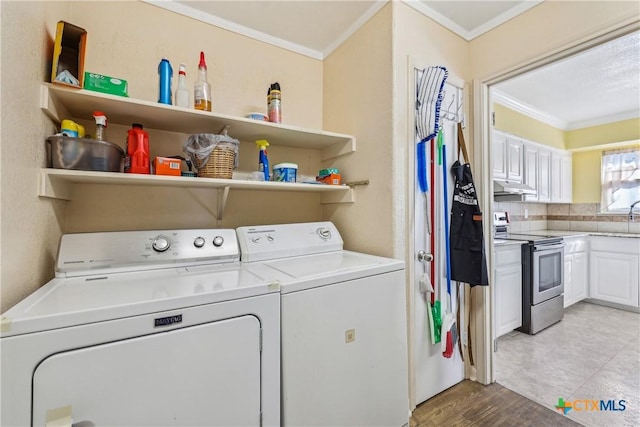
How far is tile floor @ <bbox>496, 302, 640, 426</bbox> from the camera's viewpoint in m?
1.76

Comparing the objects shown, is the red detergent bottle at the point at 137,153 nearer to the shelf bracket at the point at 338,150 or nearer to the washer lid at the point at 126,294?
the washer lid at the point at 126,294

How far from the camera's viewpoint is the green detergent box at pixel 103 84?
115 centimetres

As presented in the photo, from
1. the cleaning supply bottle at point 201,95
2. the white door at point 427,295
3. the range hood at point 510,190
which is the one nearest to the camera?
the cleaning supply bottle at point 201,95

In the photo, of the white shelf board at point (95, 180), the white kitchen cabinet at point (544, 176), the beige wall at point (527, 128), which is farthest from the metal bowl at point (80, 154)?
the white kitchen cabinet at point (544, 176)

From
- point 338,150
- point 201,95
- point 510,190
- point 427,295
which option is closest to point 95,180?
point 201,95

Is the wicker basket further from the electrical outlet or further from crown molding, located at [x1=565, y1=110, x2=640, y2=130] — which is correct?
crown molding, located at [x1=565, y1=110, x2=640, y2=130]

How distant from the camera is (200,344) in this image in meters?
0.89

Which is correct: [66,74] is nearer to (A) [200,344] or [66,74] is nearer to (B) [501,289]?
(A) [200,344]

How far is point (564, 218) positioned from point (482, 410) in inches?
155

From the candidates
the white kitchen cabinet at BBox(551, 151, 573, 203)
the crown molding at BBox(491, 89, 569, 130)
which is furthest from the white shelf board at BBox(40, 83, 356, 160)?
the white kitchen cabinet at BBox(551, 151, 573, 203)

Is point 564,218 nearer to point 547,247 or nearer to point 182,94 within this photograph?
point 547,247

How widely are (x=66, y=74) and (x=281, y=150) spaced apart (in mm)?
1139

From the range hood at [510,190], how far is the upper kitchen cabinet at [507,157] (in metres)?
0.08

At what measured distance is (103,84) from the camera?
1.18 metres
